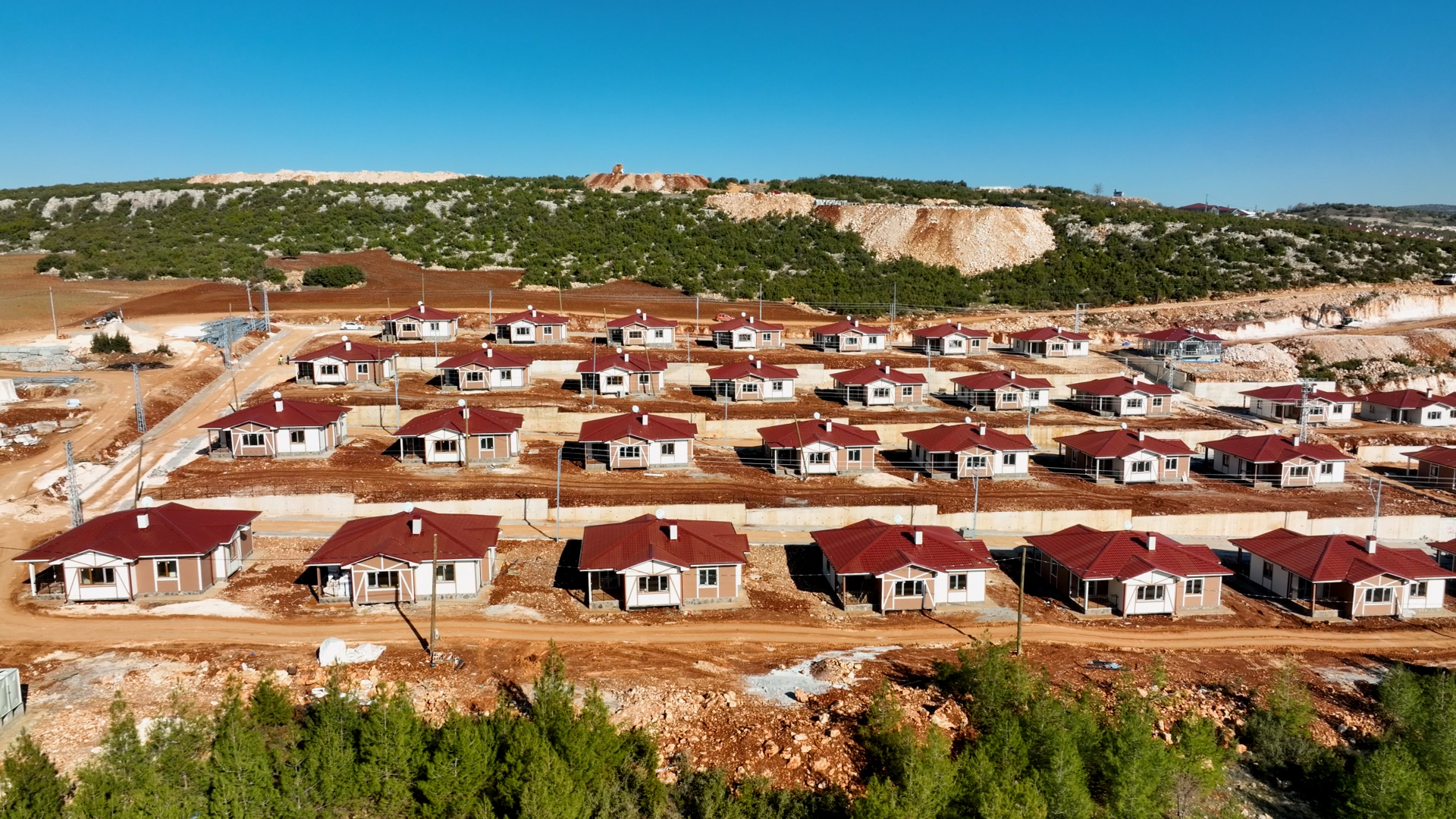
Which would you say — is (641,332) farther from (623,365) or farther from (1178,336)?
(1178,336)

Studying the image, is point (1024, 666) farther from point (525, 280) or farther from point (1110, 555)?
point (525, 280)

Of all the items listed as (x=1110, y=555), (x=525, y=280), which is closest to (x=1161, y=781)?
(x=1110, y=555)

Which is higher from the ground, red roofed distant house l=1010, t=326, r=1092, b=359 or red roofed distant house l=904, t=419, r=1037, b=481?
red roofed distant house l=1010, t=326, r=1092, b=359

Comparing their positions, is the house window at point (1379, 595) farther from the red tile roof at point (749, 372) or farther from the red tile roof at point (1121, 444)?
the red tile roof at point (749, 372)

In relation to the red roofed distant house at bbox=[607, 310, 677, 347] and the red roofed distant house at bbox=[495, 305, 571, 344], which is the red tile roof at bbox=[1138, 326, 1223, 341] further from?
the red roofed distant house at bbox=[495, 305, 571, 344]

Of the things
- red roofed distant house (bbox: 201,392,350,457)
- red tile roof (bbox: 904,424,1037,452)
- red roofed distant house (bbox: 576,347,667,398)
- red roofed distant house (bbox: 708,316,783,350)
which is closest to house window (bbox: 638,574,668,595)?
red tile roof (bbox: 904,424,1037,452)

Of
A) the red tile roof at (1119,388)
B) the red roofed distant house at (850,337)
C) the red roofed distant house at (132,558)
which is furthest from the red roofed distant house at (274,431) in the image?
the red tile roof at (1119,388)

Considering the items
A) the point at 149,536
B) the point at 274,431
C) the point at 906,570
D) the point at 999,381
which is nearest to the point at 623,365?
the point at 274,431
